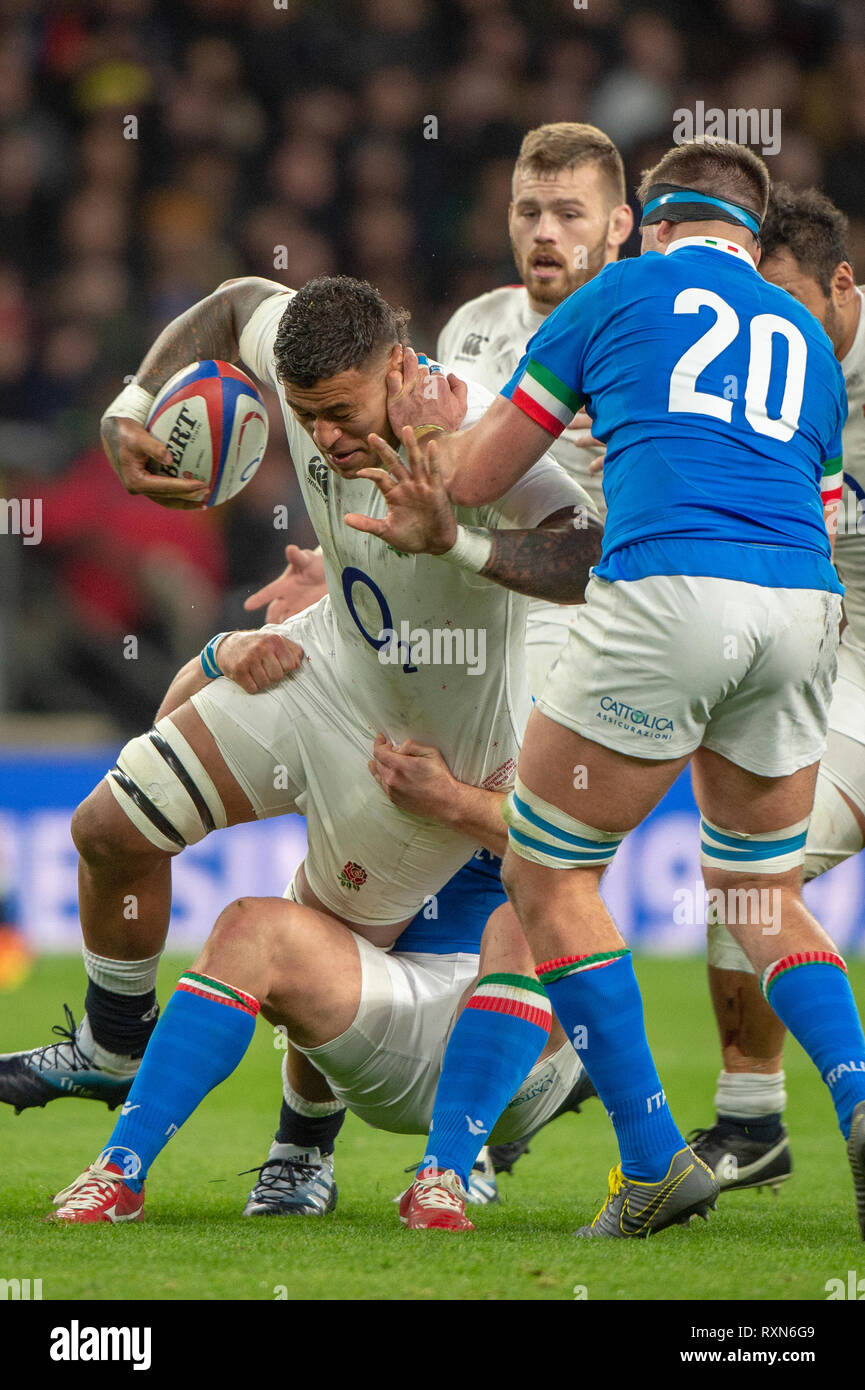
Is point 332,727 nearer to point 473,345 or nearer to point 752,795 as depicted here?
point 752,795

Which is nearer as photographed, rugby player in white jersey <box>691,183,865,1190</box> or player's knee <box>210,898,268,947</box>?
player's knee <box>210,898,268,947</box>

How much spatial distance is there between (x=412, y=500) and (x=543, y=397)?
31 cm

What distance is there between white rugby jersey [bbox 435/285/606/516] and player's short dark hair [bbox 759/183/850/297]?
91 cm

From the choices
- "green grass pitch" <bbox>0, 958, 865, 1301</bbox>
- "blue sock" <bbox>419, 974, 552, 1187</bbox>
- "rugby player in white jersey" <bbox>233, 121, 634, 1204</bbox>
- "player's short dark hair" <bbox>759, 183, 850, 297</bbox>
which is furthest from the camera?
"rugby player in white jersey" <bbox>233, 121, 634, 1204</bbox>

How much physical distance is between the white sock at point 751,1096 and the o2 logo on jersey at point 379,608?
4.56 feet

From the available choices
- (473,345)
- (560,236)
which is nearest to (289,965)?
(560,236)

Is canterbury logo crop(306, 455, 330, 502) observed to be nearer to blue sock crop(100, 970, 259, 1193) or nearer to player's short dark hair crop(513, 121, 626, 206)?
blue sock crop(100, 970, 259, 1193)

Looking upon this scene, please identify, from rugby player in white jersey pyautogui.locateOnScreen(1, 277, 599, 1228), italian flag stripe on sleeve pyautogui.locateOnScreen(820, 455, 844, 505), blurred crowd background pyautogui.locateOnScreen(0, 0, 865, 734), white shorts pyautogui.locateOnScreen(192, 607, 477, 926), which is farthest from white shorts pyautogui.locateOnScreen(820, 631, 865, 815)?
blurred crowd background pyautogui.locateOnScreen(0, 0, 865, 734)

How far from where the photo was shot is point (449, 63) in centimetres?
1030

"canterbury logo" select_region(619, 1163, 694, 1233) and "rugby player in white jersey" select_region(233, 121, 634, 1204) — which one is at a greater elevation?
"rugby player in white jersey" select_region(233, 121, 634, 1204)

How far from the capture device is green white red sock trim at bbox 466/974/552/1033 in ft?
10.9
